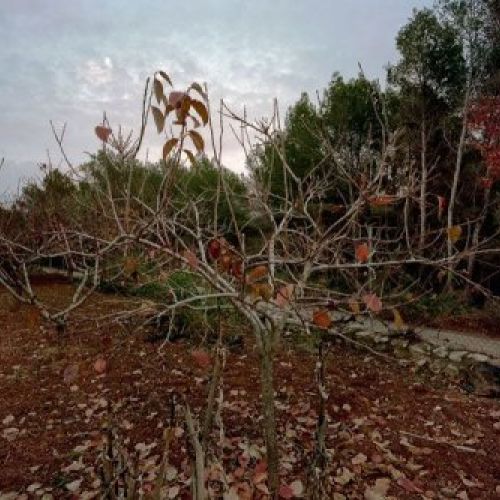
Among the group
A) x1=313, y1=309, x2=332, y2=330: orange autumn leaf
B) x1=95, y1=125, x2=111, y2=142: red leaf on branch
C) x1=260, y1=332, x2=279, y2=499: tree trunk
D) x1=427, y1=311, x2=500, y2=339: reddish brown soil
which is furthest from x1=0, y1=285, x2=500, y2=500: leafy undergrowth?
x1=427, y1=311, x2=500, y2=339: reddish brown soil

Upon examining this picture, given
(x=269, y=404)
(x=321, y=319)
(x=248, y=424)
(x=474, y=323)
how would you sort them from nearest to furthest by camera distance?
(x=321, y=319) < (x=269, y=404) < (x=248, y=424) < (x=474, y=323)

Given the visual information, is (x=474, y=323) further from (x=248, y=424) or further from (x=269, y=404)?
(x=269, y=404)

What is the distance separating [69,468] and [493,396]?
4650 millimetres

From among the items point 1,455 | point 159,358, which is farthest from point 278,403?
point 1,455

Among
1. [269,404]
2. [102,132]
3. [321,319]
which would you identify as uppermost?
[102,132]

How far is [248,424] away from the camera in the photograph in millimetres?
4082

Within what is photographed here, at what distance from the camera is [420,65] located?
41.4 feet

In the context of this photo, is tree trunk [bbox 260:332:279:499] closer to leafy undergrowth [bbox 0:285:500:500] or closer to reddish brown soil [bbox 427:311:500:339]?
leafy undergrowth [bbox 0:285:500:500]

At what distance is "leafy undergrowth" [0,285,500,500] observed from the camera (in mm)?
3326

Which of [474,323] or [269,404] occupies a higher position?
[269,404]

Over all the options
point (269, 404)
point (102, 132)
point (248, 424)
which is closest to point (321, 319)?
point (269, 404)

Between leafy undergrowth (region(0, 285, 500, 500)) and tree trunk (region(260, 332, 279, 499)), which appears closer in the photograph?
tree trunk (region(260, 332, 279, 499))

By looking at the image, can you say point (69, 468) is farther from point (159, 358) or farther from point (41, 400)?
point (159, 358)

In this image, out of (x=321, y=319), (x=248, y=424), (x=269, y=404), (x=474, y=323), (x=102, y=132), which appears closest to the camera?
(x=102, y=132)
